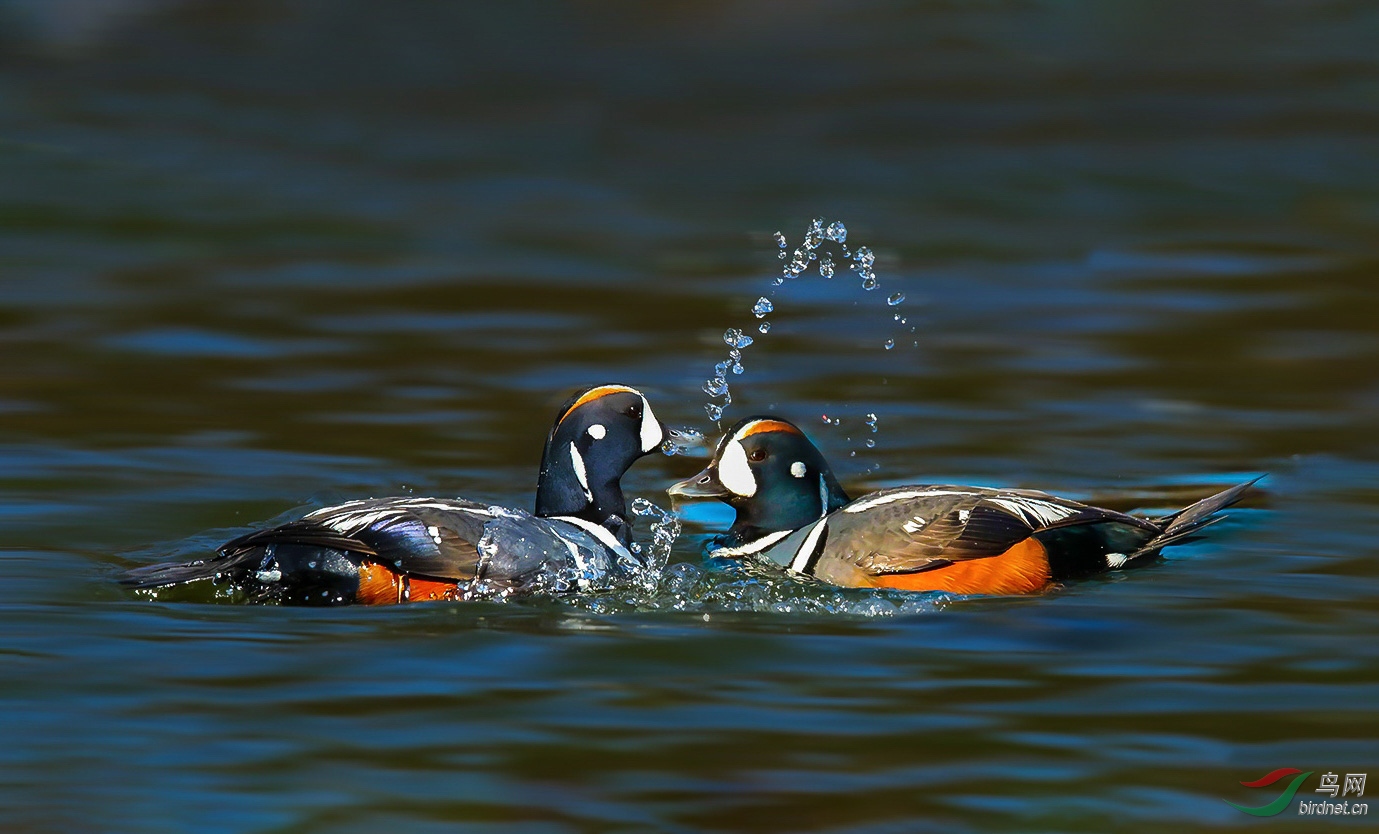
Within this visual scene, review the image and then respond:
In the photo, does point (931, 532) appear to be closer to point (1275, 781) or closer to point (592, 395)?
point (592, 395)

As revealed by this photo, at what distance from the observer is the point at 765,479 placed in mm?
9211

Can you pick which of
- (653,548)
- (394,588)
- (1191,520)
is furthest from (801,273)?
(394,588)

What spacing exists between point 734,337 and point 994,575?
5.38 metres

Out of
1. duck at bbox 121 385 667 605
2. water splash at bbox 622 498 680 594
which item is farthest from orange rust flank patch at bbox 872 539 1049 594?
duck at bbox 121 385 667 605

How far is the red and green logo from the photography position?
581 centimetres

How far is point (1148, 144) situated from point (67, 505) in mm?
13786

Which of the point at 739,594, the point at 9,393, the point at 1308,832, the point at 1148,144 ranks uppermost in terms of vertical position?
the point at 1148,144

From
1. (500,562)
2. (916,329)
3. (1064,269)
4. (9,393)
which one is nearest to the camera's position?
(500,562)

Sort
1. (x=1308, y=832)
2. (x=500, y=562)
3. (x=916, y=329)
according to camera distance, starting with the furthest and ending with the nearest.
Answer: (x=916, y=329), (x=500, y=562), (x=1308, y=832)

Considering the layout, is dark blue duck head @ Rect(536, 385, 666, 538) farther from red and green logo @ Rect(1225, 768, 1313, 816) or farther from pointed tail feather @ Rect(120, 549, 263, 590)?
red and green logo @ Rect(1225, 768, 1313, 816)

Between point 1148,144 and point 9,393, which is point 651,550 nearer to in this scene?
point 9,393

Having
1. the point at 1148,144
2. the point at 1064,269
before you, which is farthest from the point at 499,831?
the point at 1148,144

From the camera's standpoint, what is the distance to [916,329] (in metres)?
13.9

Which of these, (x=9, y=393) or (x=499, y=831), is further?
(x=9, y=393)
